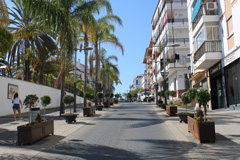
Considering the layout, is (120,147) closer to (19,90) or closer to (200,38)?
(19,90)

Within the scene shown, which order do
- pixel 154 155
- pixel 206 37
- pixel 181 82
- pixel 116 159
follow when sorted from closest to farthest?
1. pixel 116 159
2. pixel 154 155
3. pixel 206 37
4. pixel 181 82

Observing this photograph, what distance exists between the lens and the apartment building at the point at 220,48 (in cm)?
1740

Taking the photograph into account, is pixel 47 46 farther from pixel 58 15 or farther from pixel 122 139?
pixel 122 139

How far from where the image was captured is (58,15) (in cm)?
1259

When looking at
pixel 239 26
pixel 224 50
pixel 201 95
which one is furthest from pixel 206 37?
pixel 201 95

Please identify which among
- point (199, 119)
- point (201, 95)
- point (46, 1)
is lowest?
point (199, 119)

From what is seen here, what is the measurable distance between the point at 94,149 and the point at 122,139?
67.5 inches

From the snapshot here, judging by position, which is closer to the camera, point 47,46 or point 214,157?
point 214,157

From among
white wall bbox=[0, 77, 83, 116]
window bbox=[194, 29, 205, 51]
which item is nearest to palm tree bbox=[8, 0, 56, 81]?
white wall bbox=[0, 77, 83, 116]

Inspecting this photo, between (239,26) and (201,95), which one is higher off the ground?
(239,26)

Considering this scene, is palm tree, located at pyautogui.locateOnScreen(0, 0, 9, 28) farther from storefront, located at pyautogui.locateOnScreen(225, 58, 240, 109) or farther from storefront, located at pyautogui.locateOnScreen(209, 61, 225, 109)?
storefront, located at pyautogui.locateOnScreen(209, 61, 225, 109)

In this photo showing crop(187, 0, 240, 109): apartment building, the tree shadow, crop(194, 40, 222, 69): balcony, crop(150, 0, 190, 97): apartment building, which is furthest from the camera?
crop(150, 0, 190, 97): apartment building

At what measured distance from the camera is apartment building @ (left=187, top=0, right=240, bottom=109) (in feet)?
57.1

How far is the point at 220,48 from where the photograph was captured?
19.8 metres
